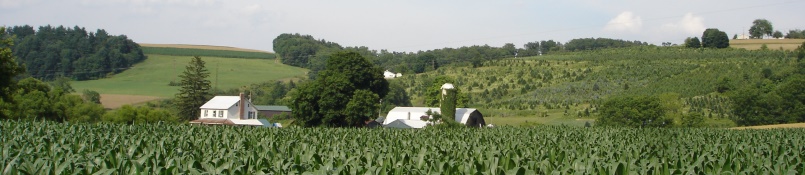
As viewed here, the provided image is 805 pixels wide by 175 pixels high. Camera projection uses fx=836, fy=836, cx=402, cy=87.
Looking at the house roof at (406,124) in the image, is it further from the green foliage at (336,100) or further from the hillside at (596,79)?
the hillside at (596,79)

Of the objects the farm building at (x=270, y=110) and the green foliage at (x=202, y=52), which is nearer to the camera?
the farm building at (x=270, y=110)

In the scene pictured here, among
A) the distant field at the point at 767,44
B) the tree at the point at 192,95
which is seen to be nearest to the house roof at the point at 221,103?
the tree at the point at 192,95

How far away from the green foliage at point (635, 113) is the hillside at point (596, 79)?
501 cm

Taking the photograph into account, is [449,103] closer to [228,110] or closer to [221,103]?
[228,110]

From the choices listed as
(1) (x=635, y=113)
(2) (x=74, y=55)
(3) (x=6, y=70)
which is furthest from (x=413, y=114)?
(2) (x=74, y=55)

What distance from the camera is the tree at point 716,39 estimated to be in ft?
479

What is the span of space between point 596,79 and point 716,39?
36.2m

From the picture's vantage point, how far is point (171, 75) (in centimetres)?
14450

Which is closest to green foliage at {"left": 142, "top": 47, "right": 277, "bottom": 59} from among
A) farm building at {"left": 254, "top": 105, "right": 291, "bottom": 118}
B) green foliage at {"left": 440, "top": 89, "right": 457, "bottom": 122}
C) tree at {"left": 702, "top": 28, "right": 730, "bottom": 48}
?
farm building at {"left": 254, "top": 105, "right": 291, "bottom": 118}

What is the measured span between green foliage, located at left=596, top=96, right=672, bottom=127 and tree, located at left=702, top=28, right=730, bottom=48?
6743 centimetres

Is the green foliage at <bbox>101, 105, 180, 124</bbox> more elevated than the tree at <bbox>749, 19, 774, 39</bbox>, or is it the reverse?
the tree at <bbox>749, 19, 774, 39</bbox>

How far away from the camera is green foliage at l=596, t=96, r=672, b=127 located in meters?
84.1

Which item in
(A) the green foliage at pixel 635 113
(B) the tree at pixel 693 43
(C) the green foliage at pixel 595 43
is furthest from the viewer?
(C) the green foliage at pixel 595 43

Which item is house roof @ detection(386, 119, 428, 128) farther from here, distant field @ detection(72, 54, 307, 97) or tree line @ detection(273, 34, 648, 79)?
tree line @ detection(273, 34, 648, 79)
